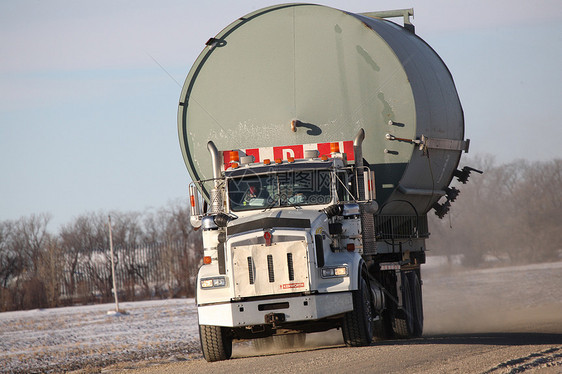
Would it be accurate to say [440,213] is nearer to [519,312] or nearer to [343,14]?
[343,14]

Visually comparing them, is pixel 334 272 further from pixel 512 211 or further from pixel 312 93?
pixel 512 211

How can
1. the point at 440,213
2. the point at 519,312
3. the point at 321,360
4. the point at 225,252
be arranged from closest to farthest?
the point at 321,360
the point at 225,252
the point at 440,213
the point at 519,312

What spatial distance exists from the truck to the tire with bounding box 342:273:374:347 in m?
0.02

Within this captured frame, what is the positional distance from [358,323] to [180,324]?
50.2 feet

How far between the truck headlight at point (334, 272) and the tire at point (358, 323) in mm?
372

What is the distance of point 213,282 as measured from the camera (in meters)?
11.3

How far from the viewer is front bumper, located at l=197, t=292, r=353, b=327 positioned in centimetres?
1099

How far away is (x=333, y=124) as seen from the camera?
1316 centimetres

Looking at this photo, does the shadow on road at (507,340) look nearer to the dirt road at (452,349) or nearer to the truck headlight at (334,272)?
the dirt road at (452,349)

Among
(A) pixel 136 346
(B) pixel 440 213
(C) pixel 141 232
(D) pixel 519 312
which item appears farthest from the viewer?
(C) pixel 141 232

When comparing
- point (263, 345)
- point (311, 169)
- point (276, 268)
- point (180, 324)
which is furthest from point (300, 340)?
point (180, 324)

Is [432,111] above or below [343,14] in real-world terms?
below

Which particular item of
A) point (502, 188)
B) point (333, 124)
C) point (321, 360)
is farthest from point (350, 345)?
point (502, 188)

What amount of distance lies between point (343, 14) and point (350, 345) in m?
5.34
